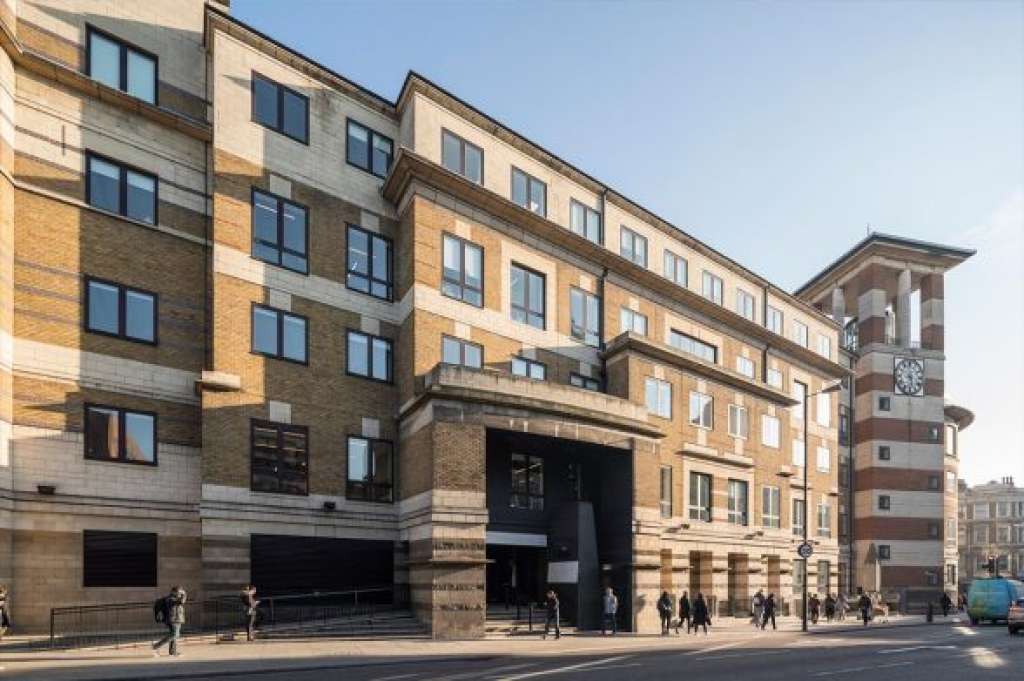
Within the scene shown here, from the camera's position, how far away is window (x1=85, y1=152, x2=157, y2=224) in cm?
2286

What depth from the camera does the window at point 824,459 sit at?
47500mm

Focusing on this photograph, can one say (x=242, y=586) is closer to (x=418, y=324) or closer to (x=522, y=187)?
(x=418, y=324)

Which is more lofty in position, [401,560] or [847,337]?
[847,337]

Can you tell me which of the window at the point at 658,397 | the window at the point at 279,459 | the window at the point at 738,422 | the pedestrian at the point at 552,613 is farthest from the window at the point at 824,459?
the window at the point at 279,459

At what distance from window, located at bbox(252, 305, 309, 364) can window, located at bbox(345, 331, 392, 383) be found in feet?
5.55

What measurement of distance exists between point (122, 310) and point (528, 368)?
14370 millimetres

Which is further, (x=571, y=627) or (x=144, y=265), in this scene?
(x=571, y=627)

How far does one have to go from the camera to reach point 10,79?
2138 cm

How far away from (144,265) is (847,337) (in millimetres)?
54962

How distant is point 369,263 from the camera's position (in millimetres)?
27797

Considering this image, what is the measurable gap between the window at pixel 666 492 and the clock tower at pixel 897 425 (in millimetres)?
27036

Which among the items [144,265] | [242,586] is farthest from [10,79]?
[242,586]

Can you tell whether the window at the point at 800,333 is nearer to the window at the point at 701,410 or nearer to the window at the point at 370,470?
the window at the point at 701,410

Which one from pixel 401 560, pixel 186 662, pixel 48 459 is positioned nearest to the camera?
pixel 186 662
